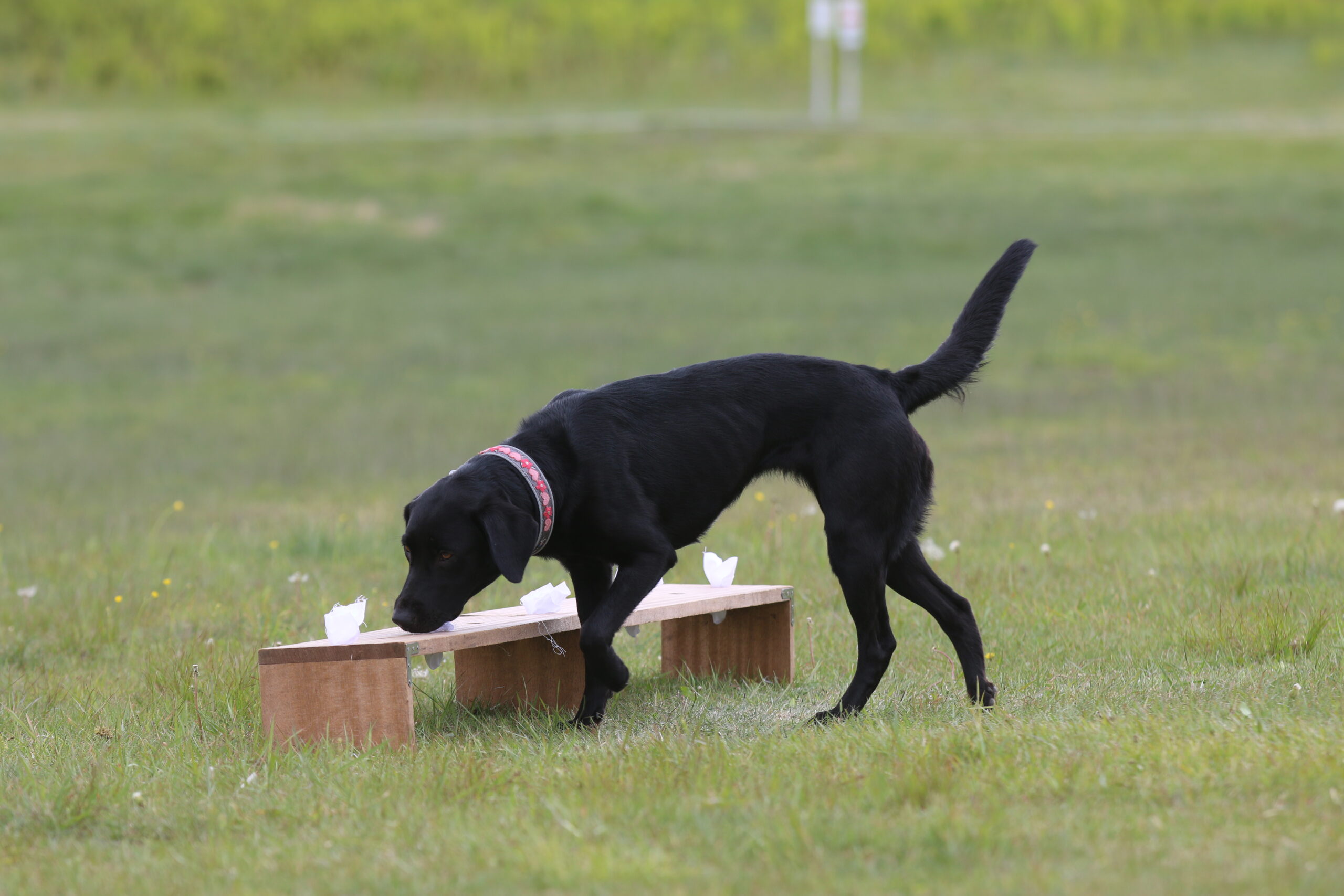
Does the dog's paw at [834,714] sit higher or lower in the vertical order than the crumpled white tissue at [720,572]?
lower

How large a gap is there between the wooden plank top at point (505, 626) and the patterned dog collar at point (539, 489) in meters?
0.34

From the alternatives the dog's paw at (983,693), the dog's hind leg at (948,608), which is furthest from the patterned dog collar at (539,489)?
the dog's paw at (983,693)

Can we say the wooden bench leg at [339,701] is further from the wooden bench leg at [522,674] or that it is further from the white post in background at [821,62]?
the white post in background at [821,62]

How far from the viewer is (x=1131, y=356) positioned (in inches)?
656

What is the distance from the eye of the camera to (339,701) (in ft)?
14.6

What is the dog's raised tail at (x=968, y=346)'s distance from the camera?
5020mm

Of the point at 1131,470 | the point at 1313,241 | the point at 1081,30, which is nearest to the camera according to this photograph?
the point at 1131,470

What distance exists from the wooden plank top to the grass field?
0.30 meters

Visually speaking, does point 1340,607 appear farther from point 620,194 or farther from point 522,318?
point 620,194

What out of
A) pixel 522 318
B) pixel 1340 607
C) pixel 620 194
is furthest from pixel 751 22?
pixel 1340 607

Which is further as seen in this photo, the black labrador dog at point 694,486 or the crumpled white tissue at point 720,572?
the crumpled white tissue at point 720,572

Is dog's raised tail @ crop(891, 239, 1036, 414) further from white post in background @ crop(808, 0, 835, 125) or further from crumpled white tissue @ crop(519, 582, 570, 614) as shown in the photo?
white post in background @ crop(808, 0, 835, 125)

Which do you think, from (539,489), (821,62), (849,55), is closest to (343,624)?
(539,489)

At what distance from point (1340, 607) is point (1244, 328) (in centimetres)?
1339
